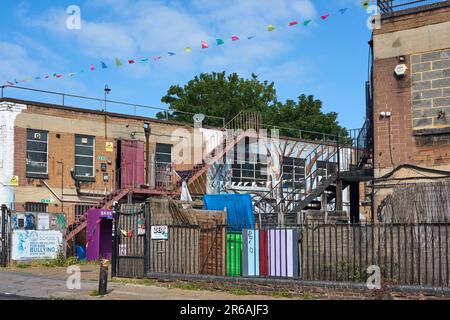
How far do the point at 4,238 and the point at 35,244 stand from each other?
1.32 meters

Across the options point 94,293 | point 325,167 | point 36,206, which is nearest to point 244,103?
point 325,167

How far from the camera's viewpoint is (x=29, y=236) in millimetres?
25766

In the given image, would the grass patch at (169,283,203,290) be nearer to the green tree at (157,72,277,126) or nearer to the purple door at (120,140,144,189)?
the purple door at (120,140,144,189)

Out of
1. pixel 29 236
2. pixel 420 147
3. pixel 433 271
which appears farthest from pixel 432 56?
pixel 29 236

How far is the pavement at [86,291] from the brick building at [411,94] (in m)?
7.76

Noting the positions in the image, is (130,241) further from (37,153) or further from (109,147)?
(109,147)

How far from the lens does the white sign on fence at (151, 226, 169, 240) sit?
18172mm

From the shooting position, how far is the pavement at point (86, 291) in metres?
15.6

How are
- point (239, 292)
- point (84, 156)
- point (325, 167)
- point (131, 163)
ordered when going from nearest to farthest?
point (239, 292) → point (84, 156) → point (131, 163) → point (325, 167)

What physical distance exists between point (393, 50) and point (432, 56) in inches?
50.8

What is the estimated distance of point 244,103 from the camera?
58.8 metres

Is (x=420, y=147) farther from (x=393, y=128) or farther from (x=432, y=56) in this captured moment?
(x=432, y=56)

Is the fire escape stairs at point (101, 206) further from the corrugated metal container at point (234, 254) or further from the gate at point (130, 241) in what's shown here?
the corrugated metal container at point (234, 254)

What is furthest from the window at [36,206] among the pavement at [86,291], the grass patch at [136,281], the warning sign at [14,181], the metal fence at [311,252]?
the metal fence at [311,252]
